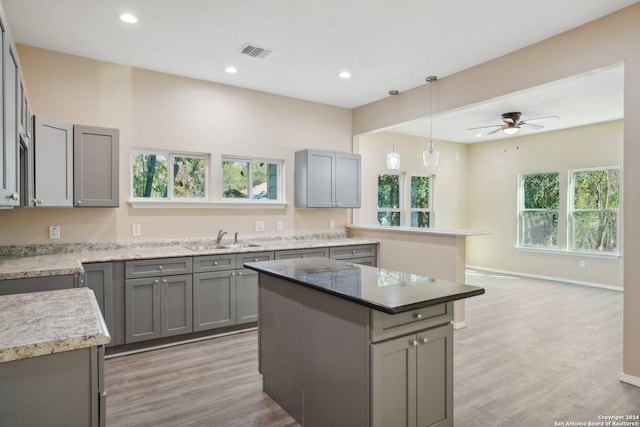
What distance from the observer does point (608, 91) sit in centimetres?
466

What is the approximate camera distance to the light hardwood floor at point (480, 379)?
2451 millimetres

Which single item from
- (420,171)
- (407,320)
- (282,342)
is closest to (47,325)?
(282,342)

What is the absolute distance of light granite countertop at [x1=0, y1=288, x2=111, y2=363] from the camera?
1.19 m

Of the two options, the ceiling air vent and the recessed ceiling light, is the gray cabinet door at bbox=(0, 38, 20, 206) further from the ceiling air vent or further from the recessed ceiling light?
the ceiling air vent

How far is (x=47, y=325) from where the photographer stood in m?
1.39

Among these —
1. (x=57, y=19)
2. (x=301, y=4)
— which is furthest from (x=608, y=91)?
(x=57, y=19)

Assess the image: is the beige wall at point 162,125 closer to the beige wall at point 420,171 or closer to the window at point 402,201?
the beige wall at point 420,171

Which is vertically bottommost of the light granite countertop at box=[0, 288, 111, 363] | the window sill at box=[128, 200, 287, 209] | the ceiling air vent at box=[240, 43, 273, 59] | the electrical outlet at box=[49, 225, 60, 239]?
the light granite countertop at box=[0, 288, 111, 363]

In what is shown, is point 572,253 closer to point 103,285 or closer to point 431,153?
point 431,153

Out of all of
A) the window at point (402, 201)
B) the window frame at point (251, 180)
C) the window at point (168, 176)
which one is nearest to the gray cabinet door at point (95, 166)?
the window at point (168, 176)

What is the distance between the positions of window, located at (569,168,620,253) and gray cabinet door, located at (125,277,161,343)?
6.90 metres

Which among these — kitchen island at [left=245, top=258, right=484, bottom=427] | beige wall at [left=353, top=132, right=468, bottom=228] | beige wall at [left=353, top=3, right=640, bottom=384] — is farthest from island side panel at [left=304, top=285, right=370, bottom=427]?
beige wall at [left=353, top=132, right=468, bottom=228]

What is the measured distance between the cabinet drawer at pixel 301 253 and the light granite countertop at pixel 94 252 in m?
0.06

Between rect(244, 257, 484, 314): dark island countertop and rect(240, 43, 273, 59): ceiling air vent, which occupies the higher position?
rect(240, 43, 273, 59): ceiling air vent
